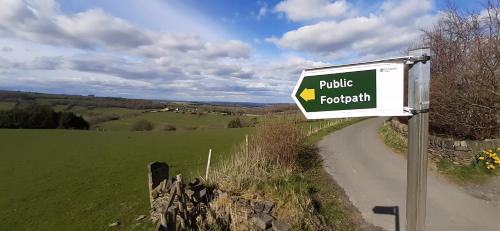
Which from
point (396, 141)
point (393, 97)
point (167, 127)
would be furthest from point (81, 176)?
point (167, 127)

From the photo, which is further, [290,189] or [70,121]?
[70,121]

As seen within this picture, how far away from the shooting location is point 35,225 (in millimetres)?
12594

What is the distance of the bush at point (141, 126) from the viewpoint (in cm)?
5948

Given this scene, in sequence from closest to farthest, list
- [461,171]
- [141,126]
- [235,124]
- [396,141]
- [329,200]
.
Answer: [329,200] → [461,171] → [396,141] → [235,124] → [141,126]

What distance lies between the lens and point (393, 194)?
9883 mm

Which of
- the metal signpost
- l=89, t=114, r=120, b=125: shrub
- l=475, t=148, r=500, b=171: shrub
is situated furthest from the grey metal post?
l=89, t=114, r=120, b=125: shrub

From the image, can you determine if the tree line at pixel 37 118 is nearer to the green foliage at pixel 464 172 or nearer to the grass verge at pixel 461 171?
the grass verge at pixel 461 171

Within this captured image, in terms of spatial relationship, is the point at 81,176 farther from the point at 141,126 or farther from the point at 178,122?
the point at 178,122

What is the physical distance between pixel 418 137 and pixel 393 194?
825cm

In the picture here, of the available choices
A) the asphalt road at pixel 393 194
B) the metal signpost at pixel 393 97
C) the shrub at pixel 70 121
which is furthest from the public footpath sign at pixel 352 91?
the shrub at pixel 70 121

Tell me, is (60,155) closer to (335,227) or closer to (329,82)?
(335,227)

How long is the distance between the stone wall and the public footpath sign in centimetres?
1111

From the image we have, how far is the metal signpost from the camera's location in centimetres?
236

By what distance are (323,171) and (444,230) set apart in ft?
20.8
